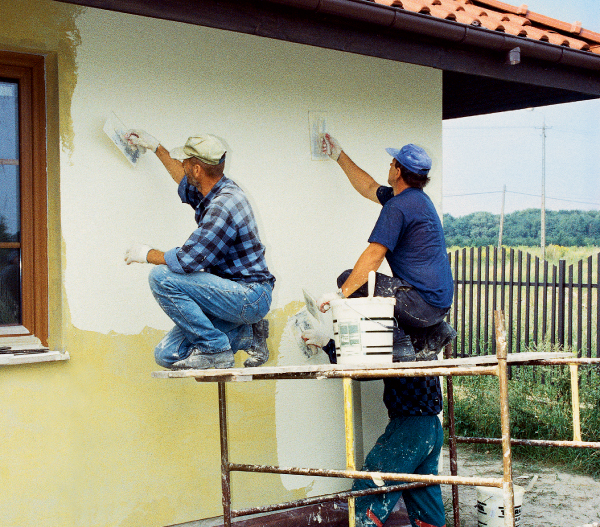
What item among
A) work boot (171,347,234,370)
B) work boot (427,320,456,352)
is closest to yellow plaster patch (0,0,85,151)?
work boot (171,347,234,370)

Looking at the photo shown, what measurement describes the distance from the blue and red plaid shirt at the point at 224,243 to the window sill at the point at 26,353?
905 millimetres

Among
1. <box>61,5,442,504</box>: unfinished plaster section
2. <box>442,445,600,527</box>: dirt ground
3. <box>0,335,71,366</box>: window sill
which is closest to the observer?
<box>0,335,71,366</box>: window sill

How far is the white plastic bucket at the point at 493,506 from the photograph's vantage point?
446 cm

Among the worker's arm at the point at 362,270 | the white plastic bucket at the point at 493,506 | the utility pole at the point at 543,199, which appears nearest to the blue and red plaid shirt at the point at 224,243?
the worker's arm at the point at 362,270

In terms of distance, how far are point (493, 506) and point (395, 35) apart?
3.02 m

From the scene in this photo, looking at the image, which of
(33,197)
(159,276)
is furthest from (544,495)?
(33,197)

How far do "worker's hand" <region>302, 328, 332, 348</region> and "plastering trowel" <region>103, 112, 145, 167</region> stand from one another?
1407 millimetres

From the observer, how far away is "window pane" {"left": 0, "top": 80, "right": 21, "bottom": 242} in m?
3.67

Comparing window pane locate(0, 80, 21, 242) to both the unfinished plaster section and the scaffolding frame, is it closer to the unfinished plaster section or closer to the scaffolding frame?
the unfinished plaster section

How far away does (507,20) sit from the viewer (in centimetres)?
495

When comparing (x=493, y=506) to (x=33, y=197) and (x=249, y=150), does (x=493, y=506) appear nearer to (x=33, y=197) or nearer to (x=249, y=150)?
(x=249, y=150)

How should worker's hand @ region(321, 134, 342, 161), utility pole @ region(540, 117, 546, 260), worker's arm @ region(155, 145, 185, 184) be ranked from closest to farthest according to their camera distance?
worker's arm @ region(155, 145, 185, 184), worker's hand @ region(321, 134, 342, 161), utility pole @ region(540, 117, 546, 260)

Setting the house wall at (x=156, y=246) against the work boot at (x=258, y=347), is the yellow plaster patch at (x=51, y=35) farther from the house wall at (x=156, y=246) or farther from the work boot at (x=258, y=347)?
the work boot at (x=258, y=347)

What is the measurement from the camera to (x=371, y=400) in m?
4.86
